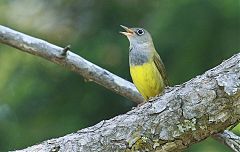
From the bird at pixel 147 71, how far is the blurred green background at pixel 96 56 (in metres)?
0.56

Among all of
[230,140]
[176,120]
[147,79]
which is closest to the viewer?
[176,120]

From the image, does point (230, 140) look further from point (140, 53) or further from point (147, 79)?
point (140, 53)

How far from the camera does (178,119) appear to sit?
2746mm

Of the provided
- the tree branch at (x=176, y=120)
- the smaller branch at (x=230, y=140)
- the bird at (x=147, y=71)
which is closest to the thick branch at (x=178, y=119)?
the tree branch at (x=176, y=120)

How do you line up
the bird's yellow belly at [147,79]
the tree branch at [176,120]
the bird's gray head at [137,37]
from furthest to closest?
1. the bird's gray head at [137,37]
2. the bird's yellow belly at [147,79]
3. the tree branch at [176,120]

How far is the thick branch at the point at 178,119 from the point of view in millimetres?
2674

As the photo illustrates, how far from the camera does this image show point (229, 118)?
2.68 metres

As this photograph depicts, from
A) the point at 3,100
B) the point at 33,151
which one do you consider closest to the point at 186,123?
the point at 33,151

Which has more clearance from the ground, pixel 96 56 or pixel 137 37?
pixel 96 56

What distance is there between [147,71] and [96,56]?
1281 mm

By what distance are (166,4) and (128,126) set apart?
2.97 m

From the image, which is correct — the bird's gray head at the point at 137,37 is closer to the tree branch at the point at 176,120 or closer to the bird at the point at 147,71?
the bird at the point at 147,71

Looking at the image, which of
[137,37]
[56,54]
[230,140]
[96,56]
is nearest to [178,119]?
[230,140]

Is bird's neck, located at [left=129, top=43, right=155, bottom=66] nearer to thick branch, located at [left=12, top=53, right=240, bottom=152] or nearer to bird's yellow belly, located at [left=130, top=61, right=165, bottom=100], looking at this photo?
bird's yellow belly, located at [left=130, top=61, right=165, bottom=100]
